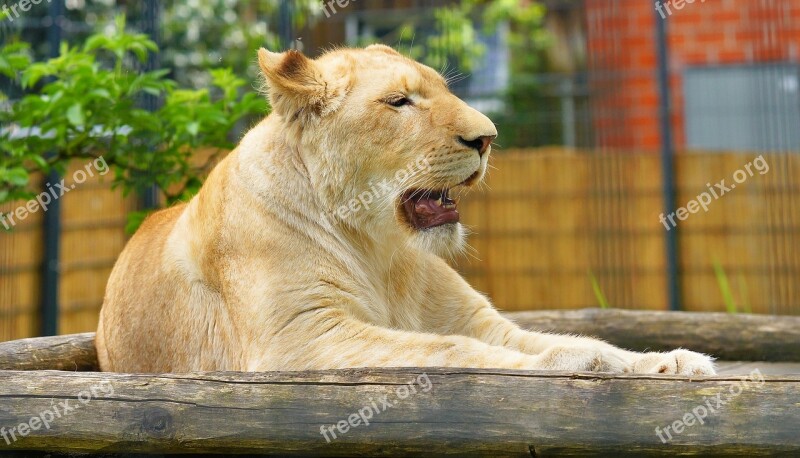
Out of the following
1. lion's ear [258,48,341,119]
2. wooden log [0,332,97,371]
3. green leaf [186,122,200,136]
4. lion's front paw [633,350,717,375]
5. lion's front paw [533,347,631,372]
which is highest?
lion's ear [258,48,341,119]

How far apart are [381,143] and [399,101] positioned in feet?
0.47

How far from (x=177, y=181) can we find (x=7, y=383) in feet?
6.61

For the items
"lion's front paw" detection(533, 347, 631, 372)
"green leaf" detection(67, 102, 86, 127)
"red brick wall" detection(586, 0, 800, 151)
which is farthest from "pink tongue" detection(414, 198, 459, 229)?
"red brick wall" detection(586, 0, 800, 151)

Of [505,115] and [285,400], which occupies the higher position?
[505,115]

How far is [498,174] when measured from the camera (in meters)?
8.35

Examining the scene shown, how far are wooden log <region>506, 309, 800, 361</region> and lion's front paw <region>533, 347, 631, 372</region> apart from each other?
1.81 m

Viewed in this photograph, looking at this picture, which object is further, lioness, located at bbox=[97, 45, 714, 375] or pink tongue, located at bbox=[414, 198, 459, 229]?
pink tongue, located at bbox=[414, 198, 459, 229]

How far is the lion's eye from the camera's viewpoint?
10.8 ft

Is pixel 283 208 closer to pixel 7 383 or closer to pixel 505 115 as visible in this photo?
pixel 7 383

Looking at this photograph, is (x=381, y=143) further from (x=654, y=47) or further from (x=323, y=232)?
(x=654, y=47)

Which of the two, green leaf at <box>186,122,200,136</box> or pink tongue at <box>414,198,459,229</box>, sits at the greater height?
green leaf at <box>186,122,200,136</box>

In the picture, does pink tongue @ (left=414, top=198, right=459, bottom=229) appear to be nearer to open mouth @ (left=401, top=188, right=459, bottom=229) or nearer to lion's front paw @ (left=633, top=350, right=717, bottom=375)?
open mouth @ (left=401, top=188, right=459, bottom=229)

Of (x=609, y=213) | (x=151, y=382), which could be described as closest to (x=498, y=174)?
(x=609, y=213)

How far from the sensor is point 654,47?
31.7 ft
